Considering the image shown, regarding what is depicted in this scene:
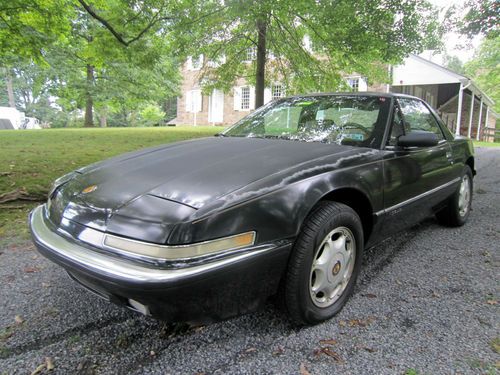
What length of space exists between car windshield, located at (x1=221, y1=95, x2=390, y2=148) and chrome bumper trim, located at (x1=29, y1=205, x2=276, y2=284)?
1.37 metres

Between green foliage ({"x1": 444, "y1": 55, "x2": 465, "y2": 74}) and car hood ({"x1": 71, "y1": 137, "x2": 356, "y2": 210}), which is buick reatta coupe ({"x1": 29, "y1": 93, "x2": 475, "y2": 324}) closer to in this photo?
car hood ({"x1": 71, "y1": 137, "x2": 356, "y2": 210})

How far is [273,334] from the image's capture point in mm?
2152

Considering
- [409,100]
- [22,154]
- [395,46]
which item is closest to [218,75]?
[395,46]

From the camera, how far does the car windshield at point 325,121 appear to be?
9.43ft

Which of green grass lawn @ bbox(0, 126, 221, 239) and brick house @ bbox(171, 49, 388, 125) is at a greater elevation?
brick house @ bbox(171, 49, 388, 125)

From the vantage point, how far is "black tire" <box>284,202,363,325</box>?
6.56 feet

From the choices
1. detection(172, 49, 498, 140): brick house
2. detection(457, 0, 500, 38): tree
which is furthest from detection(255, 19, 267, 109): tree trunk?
detection(172, 49, 498, 140): brick house

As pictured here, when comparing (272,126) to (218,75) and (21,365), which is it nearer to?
(21,365)

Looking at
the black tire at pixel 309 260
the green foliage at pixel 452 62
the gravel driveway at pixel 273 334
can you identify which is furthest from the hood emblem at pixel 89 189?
the green foliage at pixel 452 62

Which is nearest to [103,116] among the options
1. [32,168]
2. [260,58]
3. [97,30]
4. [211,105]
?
[211,105]

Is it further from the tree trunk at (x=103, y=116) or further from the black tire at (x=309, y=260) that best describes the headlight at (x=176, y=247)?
the tree trunk at (x=103, y=116)

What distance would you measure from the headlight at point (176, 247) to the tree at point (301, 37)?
22.2 feet

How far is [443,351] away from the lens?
6.60 feet

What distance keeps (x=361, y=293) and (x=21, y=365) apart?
2.11 m
